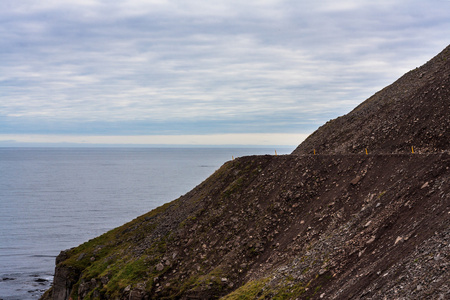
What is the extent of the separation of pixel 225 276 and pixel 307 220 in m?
8.55

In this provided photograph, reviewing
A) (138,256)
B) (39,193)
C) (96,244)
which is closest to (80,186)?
(39,193)

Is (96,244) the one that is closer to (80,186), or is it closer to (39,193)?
(39,193)

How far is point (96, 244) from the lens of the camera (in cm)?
5800

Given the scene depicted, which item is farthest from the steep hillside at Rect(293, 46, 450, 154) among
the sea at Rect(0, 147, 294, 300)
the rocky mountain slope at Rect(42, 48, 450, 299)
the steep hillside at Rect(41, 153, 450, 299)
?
the sea at Rect(0, 147, 294, 300)

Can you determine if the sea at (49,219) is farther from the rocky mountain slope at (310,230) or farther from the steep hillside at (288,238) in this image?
the steep hillside at (288,238)

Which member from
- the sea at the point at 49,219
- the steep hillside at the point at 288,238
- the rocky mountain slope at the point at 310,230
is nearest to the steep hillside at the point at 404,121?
the rocky mountain slope at the point at 310,230

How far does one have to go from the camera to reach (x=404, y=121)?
170ft

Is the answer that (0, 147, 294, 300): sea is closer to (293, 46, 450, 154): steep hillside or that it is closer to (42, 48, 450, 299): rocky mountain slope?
(42, 48, 450, 299): rocky mountain slope

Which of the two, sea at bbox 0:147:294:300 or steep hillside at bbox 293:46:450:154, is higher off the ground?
steep hillside at bbox 293:46:450:154

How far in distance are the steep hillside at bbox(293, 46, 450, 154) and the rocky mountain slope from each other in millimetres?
201

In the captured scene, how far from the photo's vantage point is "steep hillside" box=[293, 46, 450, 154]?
156 feet

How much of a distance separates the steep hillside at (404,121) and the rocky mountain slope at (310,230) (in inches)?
7.9

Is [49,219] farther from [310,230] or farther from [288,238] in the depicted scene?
[310,230]

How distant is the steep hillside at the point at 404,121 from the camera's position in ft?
156
